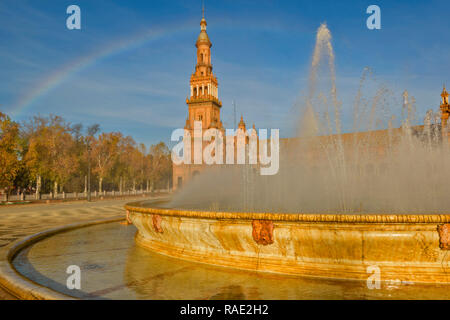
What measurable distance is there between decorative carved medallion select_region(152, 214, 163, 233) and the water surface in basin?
0.55 m

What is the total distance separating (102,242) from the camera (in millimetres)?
8273

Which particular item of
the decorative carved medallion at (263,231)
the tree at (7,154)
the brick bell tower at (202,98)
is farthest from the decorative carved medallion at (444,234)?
the brick bell tower at (202,98)

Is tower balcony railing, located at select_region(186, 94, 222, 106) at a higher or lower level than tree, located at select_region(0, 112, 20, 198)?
higher

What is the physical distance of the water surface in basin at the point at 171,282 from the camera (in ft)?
13.8

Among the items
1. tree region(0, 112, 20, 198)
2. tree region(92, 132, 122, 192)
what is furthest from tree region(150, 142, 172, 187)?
tree region(0, 112, 20, 198)

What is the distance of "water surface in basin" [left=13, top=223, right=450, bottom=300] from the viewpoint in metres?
4.20

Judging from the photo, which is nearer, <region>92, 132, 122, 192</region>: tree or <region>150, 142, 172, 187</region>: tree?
<region>92, 132, 122, 192</region>: tree

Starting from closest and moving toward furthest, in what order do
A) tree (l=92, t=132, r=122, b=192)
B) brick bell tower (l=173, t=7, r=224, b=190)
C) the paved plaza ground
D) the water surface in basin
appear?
the water surface in basin
the paved plaza ground
tree (l=92, t=132, r=122, b=192)
brick bell tower (l=173, t=7, r=224, b=190)

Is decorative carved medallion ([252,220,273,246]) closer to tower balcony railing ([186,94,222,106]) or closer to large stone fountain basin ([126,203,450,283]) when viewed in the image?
large stone fountain basin ([126,203,450,283])

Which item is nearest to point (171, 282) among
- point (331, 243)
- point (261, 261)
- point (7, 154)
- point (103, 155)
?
point (261, 261)

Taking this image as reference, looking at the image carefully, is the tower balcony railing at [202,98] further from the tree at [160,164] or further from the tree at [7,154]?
the tree at [7,154]

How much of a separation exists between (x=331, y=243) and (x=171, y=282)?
2.49 meters
